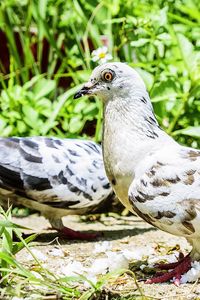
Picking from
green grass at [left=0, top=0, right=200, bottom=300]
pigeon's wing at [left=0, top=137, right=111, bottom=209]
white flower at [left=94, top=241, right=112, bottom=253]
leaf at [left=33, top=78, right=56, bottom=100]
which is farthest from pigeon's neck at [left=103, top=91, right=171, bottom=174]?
leaf at [left=33, top=78, right=56, bottom=100]

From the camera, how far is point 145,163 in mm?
4016

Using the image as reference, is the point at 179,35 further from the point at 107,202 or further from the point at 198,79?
the point at 107,202

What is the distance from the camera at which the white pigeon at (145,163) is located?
3.86 m

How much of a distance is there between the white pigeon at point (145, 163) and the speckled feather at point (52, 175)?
88cm

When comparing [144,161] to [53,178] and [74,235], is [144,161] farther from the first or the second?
[74,235]

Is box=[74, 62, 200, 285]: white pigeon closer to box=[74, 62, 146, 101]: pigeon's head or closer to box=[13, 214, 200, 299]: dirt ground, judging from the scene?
box=[74, 62, 146, 101]: pigeon's head

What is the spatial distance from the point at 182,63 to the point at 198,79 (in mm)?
A: 440

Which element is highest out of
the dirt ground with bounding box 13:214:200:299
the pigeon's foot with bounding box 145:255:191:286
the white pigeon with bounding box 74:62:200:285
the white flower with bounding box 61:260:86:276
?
the white pigeon with bounding box 74:62:200:285

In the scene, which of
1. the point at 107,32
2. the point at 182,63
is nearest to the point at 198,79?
the point at 182,63

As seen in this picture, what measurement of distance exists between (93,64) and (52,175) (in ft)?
5.69

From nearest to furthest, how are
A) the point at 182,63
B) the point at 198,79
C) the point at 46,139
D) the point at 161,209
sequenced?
the point at 161,209, the point at 46,139, the point at 198,79, the point at 182,63

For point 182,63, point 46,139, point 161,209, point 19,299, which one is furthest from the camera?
point 182,63

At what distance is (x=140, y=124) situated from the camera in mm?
4184

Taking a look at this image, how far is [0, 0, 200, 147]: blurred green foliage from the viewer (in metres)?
6.02
